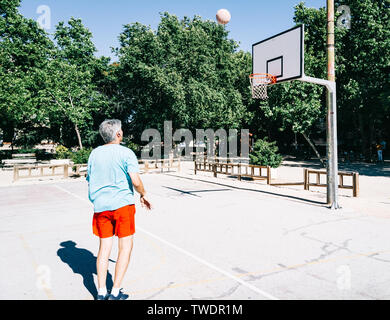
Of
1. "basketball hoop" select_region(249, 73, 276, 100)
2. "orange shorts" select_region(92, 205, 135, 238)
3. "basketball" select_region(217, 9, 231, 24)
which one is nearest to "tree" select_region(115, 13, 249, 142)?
"basketball" select_region(217, 9, 231, 24)

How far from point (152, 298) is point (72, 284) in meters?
1.26

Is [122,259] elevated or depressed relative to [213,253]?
elevated

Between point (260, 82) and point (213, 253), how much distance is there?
7380mm

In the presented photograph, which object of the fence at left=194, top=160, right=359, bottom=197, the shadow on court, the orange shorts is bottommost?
the shadow on court

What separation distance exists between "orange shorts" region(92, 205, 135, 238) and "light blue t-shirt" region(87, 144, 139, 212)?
0.06 metres

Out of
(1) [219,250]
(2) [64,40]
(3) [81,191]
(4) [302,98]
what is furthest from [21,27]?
(1) [219,250]

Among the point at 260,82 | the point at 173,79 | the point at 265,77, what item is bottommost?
the point at 260,82

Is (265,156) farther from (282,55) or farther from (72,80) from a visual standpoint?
(72,80)

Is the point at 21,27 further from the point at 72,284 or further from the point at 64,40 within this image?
the point at 72,284

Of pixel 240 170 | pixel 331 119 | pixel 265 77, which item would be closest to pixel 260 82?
Answer: pixel 265 77

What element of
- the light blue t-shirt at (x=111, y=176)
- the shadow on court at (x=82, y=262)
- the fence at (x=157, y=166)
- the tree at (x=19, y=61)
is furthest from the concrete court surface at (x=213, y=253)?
the tree at (x=19, y=61)

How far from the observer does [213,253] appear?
238 inches

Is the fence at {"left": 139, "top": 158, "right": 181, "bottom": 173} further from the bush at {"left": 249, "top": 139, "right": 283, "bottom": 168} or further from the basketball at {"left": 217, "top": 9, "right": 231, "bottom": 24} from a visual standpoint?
the basketball at {"left": 217, "top": 9, "right": 231, "bottom": 24}

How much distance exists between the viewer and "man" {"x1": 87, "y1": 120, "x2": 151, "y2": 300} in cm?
391
